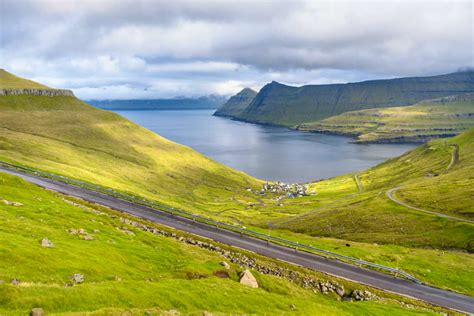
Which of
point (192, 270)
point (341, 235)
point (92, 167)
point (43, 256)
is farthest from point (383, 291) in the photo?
point (92, 167)

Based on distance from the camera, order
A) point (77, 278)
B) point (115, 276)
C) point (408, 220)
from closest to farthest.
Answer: point (77, 278)
point (115, 276)
point (408, 220)

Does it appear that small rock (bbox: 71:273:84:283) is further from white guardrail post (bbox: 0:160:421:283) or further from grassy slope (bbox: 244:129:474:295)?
grassy slope (bbox: 244:129:474:295)

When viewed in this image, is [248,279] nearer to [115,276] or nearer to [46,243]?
[115,276]

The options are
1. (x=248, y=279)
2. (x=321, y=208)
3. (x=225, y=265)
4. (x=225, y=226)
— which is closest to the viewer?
(x=248, y=279)

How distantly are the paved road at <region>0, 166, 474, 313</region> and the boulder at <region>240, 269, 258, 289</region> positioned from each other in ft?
55.2

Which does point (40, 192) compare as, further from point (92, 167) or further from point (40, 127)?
point (40, 127)

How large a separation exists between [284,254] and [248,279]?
67.9 feet

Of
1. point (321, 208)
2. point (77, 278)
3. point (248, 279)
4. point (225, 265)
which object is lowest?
point (321, 208)

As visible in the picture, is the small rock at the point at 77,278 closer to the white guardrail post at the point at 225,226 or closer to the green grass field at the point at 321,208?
the white guardrail post at the point at 225,226

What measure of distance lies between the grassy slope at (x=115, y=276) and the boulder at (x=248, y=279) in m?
1.25

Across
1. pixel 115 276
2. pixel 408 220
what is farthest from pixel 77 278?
pixel 408 220

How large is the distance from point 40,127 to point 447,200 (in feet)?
620

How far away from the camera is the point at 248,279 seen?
1709 inches

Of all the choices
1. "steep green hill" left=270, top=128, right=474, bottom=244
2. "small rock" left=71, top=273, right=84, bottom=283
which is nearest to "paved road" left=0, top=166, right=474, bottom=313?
"steep green hill" left=270, top=128, right=474, bottom=244
